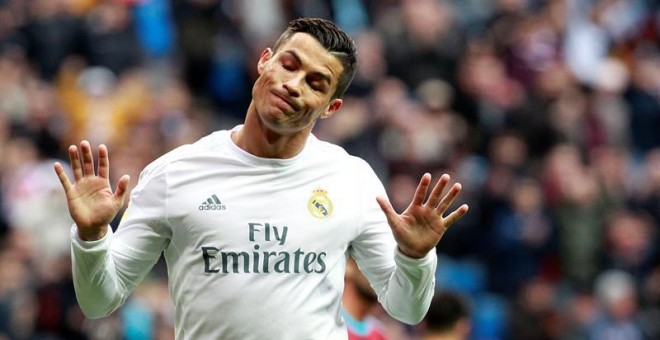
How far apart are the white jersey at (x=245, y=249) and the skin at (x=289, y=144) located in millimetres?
79

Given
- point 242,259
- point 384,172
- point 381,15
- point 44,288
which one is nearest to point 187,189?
point 242,259

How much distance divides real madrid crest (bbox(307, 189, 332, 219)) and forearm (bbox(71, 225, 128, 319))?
2.65 ft

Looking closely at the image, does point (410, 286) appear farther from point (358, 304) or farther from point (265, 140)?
point (358, 304)

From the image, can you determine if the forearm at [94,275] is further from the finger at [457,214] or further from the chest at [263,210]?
the finger at [457,214]

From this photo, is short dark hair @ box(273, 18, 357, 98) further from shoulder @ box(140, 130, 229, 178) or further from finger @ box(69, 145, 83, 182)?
finger @ box(69, 145, 83, 182)

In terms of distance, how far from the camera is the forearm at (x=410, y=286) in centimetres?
605

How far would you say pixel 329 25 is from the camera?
6223 millimetres

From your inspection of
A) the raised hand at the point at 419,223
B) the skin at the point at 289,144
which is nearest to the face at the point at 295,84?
the skin at the point at 289,144

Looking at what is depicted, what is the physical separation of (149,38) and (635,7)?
629 cm

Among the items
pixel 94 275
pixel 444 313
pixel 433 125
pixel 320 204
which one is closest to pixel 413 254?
pixel 320 204

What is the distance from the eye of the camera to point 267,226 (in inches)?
239

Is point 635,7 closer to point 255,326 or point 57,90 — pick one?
point 57,90

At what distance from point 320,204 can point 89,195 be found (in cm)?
93

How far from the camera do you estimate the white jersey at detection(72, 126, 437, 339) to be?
601cm
